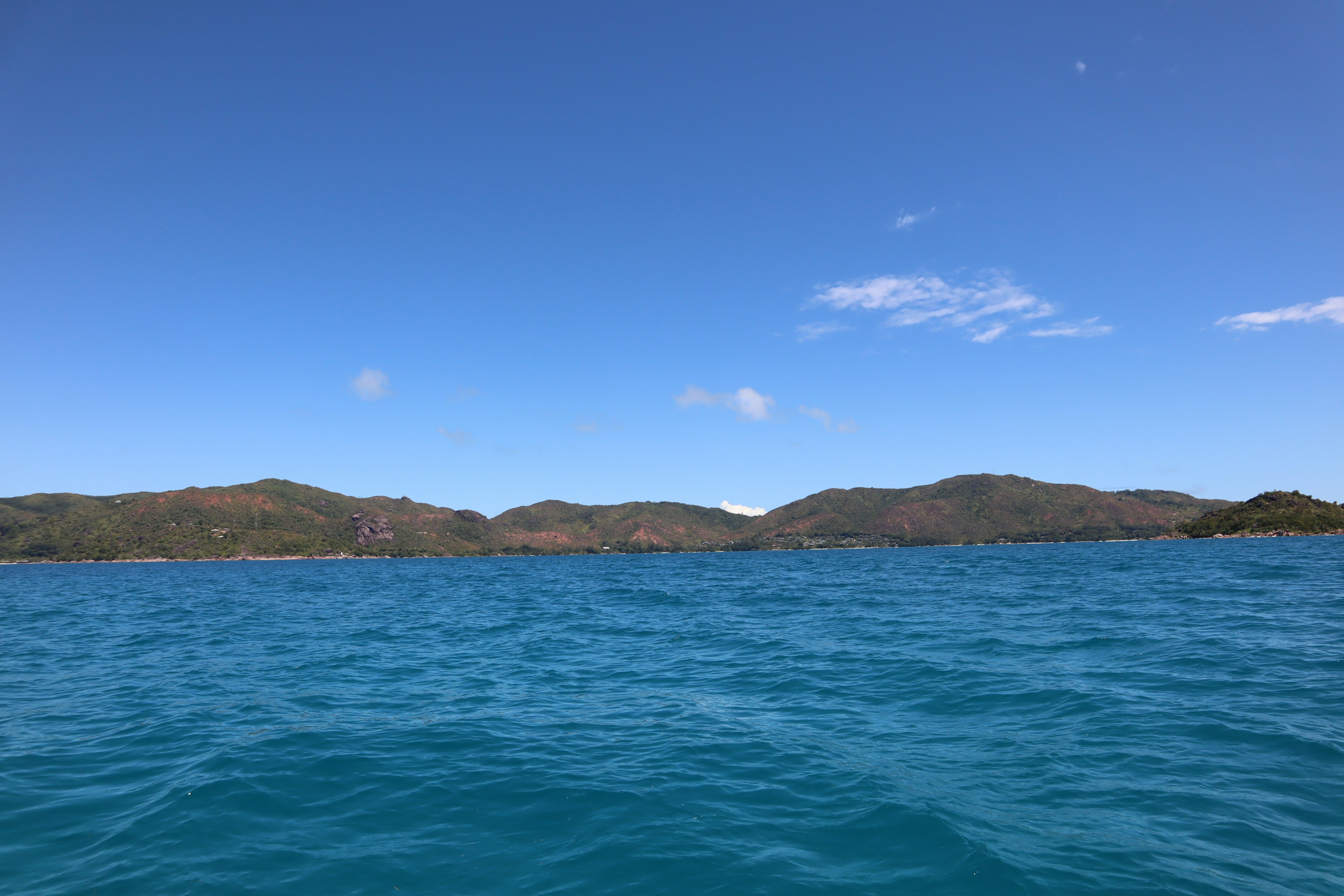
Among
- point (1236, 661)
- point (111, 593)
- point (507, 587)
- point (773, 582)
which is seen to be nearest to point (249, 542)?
point (111, 593)

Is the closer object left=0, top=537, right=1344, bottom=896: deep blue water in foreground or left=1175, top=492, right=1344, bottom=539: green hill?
left=0, top=537, right=1344, bottom=896: deep blue water in foreground

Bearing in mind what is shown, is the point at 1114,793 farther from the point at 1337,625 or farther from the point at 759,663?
the point at 1337,625

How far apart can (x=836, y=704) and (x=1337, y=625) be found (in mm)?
20876

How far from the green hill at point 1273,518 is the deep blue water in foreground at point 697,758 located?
168m

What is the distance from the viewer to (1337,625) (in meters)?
21.8

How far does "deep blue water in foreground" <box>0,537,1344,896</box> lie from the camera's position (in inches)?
308

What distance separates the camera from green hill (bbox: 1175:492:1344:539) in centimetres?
14275

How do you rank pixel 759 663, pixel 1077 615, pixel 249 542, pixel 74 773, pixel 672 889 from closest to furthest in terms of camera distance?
pixel 672 889 → pixel 74 773 → pixel 759 663 → pixel 1077 615 → pixel 249 542

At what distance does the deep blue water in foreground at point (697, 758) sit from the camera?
25.7 feet

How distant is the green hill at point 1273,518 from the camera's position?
468 ft

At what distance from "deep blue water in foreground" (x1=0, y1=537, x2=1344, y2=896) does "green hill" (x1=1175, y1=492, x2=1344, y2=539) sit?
167937 mm

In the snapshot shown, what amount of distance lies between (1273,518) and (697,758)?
205 m

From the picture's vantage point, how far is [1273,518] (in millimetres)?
151625

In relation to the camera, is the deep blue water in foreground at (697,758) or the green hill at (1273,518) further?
the green hill at (1273,518)
